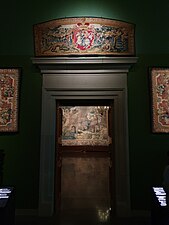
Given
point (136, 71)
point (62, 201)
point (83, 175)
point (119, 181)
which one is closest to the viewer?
point (119, 181)

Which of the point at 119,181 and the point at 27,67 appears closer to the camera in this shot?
the point at 119,181

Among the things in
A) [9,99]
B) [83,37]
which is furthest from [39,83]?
[83,37]

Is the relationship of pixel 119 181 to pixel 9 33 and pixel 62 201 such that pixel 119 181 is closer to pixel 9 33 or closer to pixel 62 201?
pixel 62 201

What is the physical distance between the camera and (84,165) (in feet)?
36.5

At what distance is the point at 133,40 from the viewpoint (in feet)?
17.6

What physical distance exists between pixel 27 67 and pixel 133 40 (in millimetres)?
2360

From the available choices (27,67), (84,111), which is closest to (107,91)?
(27,67)

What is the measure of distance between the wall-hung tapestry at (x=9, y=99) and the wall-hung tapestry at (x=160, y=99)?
113 inches

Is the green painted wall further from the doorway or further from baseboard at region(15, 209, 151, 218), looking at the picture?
the doorway

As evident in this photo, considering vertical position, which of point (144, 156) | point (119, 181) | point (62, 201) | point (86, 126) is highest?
point (86, 126)

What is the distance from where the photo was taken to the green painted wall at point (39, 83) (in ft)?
16.6

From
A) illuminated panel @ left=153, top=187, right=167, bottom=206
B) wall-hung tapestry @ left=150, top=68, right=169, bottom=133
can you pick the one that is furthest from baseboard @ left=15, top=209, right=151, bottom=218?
wall-hung tapestry @ left=150, top=68, right=169, bottom=133

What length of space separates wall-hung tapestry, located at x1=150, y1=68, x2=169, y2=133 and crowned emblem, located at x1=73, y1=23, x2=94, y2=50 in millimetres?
1487

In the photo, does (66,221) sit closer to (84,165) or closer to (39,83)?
(39,83)
